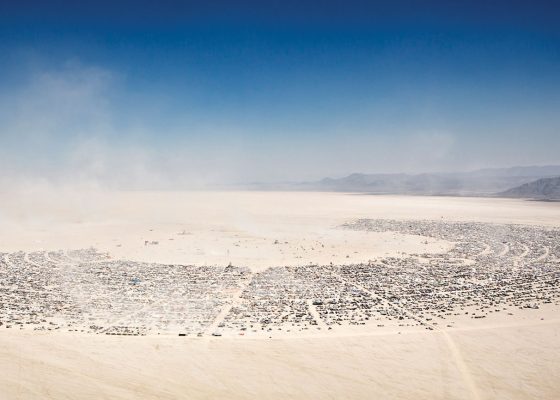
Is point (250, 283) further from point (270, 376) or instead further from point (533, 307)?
point (533, 307)

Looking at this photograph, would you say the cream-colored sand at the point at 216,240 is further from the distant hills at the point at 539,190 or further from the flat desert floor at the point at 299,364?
the distant hills at the point at 539,190

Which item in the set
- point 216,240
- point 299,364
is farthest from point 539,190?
point 299,364

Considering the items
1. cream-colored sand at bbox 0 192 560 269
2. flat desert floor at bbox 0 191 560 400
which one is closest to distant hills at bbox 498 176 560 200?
cream-colored sand at bbox 0 192 560 269

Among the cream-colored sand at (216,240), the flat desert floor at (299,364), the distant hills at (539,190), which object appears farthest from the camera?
Result: the distant hills at (539,190)

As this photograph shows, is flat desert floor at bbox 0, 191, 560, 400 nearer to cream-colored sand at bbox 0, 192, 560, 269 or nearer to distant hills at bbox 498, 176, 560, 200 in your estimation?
cream-colored sand at bbox 0, 192, 560, 269

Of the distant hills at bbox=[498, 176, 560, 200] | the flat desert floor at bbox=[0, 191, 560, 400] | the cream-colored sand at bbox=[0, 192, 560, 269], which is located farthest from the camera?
the distant hills at bbox=[498, 176, 560, 200]

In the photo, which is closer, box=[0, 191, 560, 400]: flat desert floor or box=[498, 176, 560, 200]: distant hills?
box=[0, 191, 560, 400]: flat desert floor

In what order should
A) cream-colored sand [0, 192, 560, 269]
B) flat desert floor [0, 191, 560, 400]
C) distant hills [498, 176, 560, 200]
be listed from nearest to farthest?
flat desert floor [0, 191, 560, 400] → cream-colored sand [0, 192, 560, 269] → distant hills [498, 176, 560, 200]

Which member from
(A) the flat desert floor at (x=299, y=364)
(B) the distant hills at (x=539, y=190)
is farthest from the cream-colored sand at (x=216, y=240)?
(B) the distant hills at (x=539, y=190)

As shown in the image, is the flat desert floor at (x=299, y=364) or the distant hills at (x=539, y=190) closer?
the flat desert floor at (x=299, y=364)

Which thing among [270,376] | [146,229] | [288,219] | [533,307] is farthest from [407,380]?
[288,219]

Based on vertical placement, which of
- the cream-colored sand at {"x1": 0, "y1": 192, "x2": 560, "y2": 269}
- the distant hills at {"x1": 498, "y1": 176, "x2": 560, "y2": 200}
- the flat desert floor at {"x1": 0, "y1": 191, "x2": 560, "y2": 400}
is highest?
the distant hills at {"x1": 498, "y1": 176, "x2": 560, "y2": 200}
